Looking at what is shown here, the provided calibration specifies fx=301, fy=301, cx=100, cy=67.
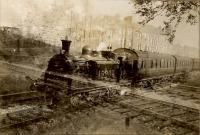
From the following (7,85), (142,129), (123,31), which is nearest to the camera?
(142,129)

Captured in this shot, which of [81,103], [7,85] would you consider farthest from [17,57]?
[81,103]

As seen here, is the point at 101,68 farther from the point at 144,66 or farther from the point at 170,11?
the point at 170,11

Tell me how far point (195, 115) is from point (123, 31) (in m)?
1.57

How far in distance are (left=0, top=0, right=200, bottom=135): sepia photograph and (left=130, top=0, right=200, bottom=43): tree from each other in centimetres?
1

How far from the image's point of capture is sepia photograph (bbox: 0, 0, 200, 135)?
399cm

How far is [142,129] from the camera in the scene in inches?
165

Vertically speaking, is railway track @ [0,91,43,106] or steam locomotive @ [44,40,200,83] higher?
steam locomotive @ [44,40,200,83]

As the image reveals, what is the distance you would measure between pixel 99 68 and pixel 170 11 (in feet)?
7.14

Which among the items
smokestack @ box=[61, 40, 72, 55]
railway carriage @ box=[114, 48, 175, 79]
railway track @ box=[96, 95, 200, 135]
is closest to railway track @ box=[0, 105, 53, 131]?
railway track @ box=[96, 95, 200, 135]

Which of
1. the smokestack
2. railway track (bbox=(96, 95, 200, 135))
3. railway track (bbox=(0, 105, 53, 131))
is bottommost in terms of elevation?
railway track (bbox=(0, 105, 53, 131))

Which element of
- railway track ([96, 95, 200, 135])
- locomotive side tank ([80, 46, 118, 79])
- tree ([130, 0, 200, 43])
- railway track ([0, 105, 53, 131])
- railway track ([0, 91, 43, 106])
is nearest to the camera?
tree ([130, 0, 200, 43])

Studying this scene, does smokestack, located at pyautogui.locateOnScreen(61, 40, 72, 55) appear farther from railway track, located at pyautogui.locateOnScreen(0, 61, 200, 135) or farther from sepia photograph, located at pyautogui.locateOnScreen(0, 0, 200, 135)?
railway track, located at pyautogui.locateOnScreen(0, 61, 200, 135)

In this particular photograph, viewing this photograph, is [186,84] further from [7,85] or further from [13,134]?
[7,85]

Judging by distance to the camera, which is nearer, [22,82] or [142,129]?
[142,129]
